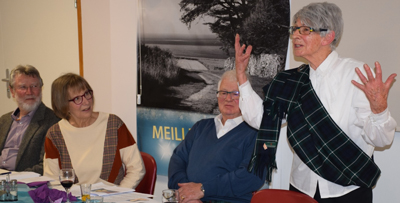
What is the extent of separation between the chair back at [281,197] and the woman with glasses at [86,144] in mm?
917

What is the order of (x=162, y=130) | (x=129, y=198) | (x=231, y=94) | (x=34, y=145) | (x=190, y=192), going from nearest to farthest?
(x=129, y=198), (x=190, y=192), (x=231, y=94), (x=34, y=145), (x=162, y=130)

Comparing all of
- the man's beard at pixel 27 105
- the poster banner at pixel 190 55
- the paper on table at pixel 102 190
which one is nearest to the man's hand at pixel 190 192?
the paper on table at pixel 102 190

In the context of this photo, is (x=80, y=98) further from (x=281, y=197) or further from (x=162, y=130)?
(x=281, y=197)

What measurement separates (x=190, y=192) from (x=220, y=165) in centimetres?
25

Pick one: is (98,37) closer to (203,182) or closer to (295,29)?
(203,182)

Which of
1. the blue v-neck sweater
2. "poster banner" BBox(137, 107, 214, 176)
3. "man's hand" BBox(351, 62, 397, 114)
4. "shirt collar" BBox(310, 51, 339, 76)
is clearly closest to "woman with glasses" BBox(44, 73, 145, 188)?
the blue v-neck sweater

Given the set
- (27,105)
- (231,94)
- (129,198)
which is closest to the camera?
(129,198)

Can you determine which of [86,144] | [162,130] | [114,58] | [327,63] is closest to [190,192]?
[86,144]

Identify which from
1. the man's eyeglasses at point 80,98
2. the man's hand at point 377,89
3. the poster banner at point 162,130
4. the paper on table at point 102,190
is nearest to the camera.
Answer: the man's hand at point 377,89

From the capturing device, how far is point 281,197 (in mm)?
2066

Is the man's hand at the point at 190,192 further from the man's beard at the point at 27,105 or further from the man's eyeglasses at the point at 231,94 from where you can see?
the man's beard at the point at 27,105

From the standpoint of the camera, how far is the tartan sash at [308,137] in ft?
6.65

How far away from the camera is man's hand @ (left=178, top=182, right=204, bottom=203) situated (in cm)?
247

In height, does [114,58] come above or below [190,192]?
above
